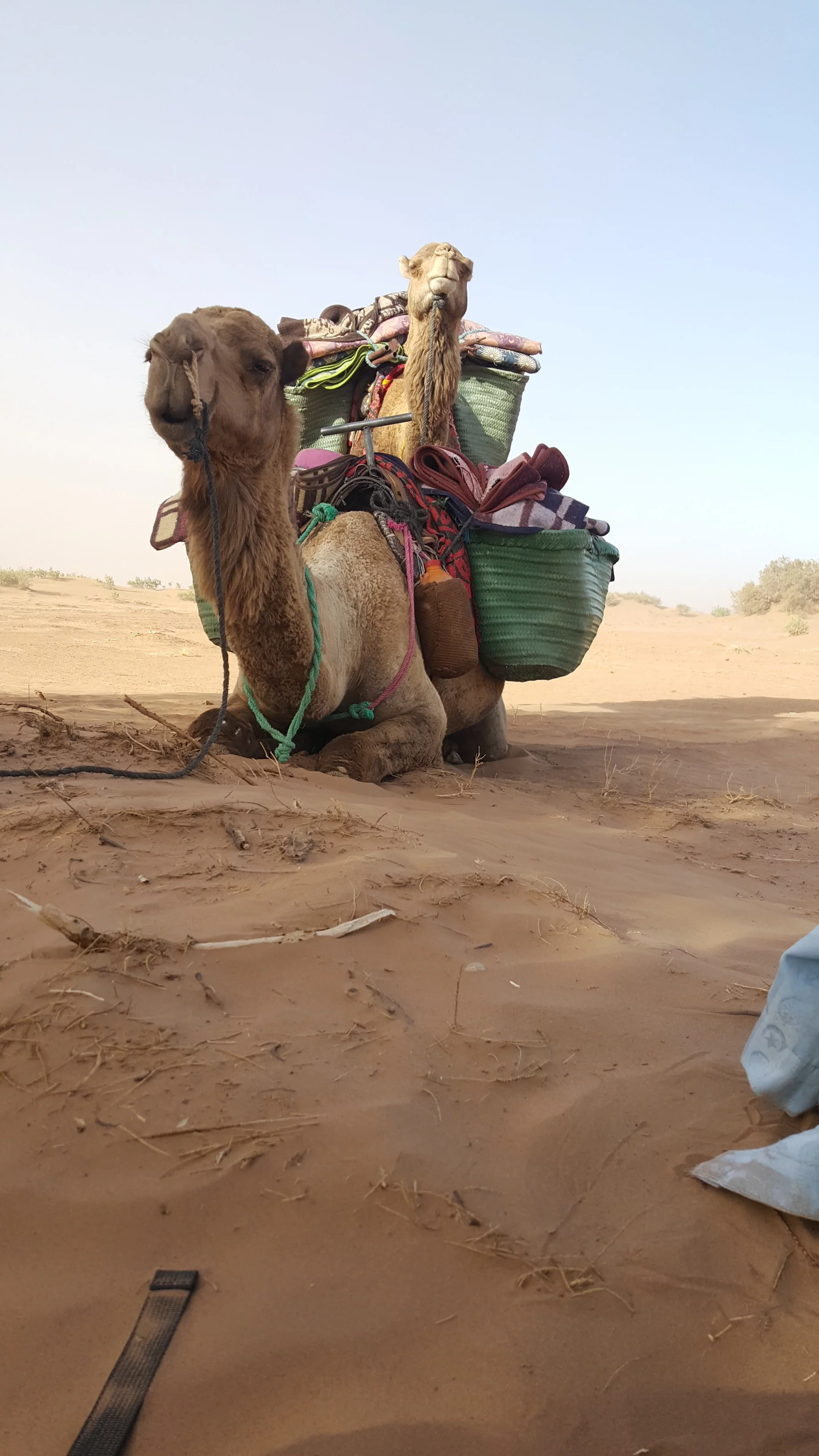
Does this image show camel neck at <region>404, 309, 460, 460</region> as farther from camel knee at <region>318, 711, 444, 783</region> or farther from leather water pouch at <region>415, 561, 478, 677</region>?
camel knee at <region>318, 711, 444, 783</region>

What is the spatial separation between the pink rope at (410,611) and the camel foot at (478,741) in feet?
4.51

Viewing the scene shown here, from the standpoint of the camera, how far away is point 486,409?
21.5 ft

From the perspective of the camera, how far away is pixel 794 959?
149cm

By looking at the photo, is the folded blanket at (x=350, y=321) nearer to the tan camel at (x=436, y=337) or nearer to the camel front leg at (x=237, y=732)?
the tan camel at (x=436, y=337)

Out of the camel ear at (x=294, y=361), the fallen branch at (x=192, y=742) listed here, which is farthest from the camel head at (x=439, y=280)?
the fallen branch at (x=192, y=742)

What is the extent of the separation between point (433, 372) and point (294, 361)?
1751mm

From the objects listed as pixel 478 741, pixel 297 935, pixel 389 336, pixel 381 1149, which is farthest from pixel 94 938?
pixel 389 336

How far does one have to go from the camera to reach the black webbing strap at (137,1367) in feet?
3.27

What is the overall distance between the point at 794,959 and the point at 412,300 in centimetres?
470

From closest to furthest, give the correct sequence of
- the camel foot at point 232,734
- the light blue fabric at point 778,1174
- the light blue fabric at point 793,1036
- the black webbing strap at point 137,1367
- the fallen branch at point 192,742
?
the black webbing strap at point 137,1367 → the light blue fabric at point 778,1174 → the light blue fabric at point 793,1036 → the fallen branch at point 192,742 → the camel foot at point 232,734

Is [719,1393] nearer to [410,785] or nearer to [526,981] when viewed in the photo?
[526,981]

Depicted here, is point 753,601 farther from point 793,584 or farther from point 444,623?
point 444,623

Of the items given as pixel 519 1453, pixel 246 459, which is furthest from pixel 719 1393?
pixel 246 459

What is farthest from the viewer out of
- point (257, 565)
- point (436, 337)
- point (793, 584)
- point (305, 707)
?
point (793, 584)
